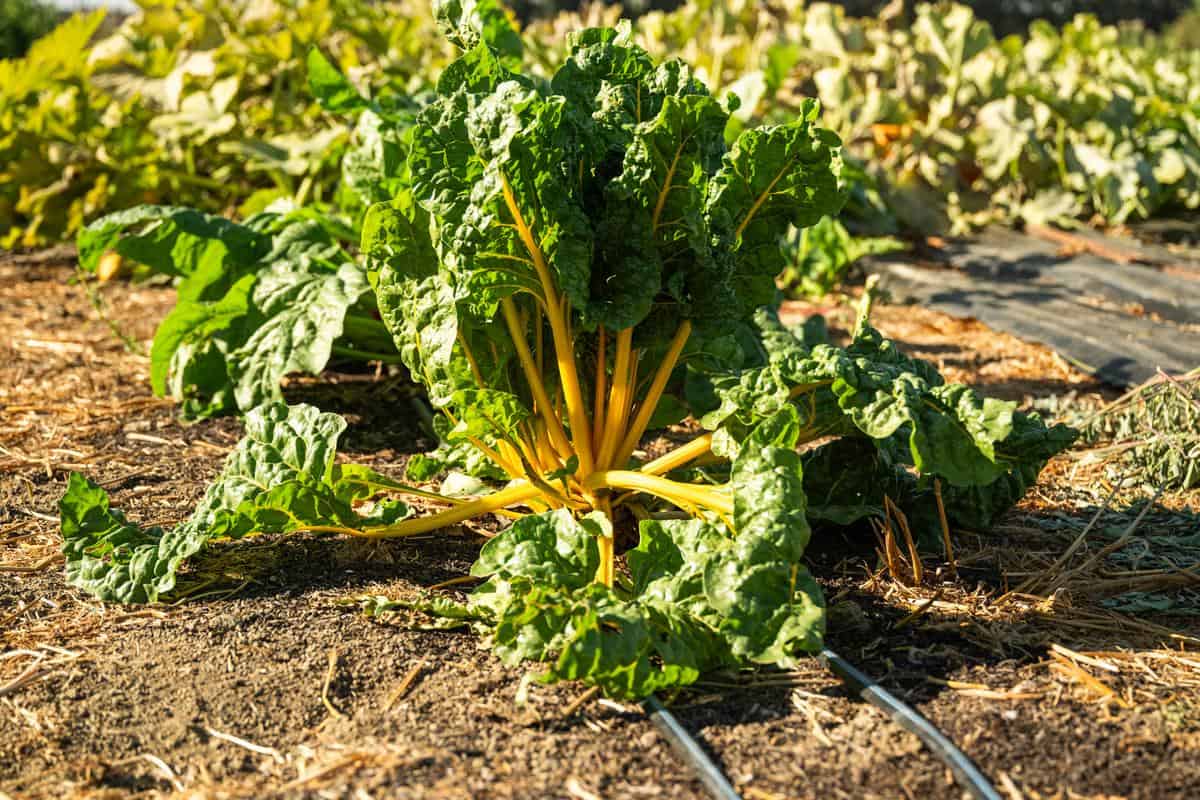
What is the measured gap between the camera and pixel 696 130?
7.04ft

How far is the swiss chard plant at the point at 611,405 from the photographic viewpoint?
1914 mm

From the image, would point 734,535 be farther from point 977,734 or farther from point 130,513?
point 130,513

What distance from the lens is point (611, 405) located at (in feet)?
7.84

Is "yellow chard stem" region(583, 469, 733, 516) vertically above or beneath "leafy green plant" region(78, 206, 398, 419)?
beneath

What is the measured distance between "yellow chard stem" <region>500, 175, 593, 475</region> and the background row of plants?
269 centimetres

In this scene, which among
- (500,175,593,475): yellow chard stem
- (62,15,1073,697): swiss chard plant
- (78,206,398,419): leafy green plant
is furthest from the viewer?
(78,206,398,419): leafy green plant

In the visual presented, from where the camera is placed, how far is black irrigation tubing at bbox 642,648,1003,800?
1.62m

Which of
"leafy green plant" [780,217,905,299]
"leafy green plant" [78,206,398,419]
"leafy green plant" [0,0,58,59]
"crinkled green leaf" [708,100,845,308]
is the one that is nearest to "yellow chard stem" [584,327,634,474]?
"crinkled green leaf" [708,100,845,308]

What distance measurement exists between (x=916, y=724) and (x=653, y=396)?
91cm

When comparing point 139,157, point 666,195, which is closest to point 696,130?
point 666,195

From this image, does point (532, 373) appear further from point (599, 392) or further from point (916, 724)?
point (916, 724)

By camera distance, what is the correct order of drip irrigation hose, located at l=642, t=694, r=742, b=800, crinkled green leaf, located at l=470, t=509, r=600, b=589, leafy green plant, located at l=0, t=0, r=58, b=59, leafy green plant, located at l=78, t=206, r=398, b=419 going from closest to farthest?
drip irrigation hose, located at l=642, t=694, r=742, b=800
crinkled green leaf, located at l=470, t=509, r=600, b=589
leafy green plant, located at l=78, t=206, r=398, b=419
leafy green plant, located at l=0, t=0, r=58, b=59

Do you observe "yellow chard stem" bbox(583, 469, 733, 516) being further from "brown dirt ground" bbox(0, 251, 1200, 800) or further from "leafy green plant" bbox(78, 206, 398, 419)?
"leafy green plant" bbox(78, 206, 398, 419)

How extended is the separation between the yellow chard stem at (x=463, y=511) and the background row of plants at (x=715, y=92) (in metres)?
2.67
